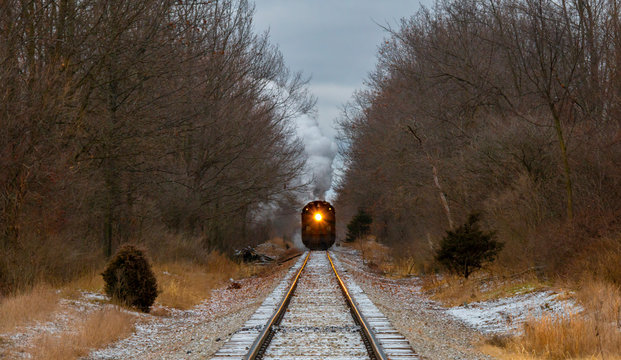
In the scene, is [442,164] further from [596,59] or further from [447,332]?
[447,332]

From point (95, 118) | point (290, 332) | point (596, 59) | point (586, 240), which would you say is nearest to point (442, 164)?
point (596, 59)

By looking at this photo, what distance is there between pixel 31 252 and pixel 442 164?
56.7 feet

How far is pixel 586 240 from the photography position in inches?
518

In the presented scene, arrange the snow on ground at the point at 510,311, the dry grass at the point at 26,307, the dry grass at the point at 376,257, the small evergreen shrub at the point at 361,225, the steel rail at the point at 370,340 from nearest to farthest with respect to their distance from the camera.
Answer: the steel rail at the point at 370,340 → the dry grass at the point at 26,307 → the snow on ground at the point at 510,311 → the dry grass at the point at 376,257 → the small evergreen shrub at the point at 361,225

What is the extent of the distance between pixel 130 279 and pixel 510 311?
27.8 ft

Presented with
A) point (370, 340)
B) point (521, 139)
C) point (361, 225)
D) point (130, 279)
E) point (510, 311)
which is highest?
point (521, 139)

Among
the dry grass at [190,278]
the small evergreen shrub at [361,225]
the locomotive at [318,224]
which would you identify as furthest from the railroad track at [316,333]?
the small evergreen shrub at [361,225]

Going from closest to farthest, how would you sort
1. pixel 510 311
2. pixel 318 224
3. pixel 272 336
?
1. pixel 272 336
2. pixel 510 311
3. pixel 318 224

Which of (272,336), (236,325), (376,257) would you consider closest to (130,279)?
(236,325)

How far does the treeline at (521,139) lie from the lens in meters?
14.5

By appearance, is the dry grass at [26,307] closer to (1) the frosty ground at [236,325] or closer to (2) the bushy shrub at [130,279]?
(1) the frosty ground at [236,325]

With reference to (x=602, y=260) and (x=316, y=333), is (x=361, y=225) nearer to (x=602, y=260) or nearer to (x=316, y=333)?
(x=602, y=260)

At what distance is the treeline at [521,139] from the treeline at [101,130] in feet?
29.9

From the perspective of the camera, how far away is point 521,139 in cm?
1800
